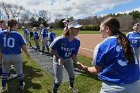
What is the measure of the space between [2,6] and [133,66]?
92.2 m

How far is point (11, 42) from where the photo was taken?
259 inches

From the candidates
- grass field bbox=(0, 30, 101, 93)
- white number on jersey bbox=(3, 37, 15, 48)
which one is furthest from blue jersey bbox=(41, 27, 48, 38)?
white number on jersey bbox=(3, 37, 15, 48)

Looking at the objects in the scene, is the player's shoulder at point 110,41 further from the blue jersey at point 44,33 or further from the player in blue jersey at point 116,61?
the blue jersey at point 44,33

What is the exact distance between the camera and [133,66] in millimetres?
3396

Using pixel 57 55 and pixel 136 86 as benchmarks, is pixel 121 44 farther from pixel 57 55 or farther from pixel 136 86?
pixel 57 55

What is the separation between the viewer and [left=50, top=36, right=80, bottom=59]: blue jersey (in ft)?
20.2

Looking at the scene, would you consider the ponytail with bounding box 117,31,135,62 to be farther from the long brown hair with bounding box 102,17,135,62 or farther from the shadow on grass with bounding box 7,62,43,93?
the shadow on grass with bounding box 7,62,43,93

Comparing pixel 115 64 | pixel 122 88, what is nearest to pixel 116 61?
pixel 115 64

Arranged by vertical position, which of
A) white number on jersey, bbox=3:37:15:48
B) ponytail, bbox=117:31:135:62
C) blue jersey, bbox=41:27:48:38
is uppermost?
ponytail, bbox=117:31:135:62

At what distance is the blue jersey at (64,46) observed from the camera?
6164 mm

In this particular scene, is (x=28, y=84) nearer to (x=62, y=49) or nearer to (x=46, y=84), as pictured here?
(x=46, y=84)

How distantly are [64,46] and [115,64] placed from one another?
2928mm

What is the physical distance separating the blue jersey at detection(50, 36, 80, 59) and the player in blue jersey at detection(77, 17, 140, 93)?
8.82 feet

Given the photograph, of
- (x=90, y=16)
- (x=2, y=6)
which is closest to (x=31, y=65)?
(x=2, y=6)
